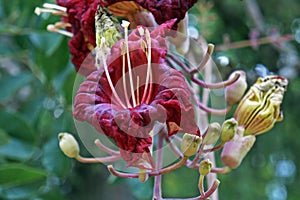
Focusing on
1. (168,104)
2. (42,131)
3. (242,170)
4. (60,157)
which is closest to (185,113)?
(168,104)

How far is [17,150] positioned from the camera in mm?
1317

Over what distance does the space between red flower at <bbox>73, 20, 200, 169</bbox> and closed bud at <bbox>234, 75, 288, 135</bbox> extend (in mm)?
166

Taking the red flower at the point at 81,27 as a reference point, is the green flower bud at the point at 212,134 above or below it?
below

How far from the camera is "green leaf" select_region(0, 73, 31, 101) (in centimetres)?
142

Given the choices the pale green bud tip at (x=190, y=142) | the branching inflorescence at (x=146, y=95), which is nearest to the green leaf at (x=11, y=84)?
the branching inflorescence at (x=146, y=95)

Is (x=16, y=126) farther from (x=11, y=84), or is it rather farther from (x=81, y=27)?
(x=81, y=27)

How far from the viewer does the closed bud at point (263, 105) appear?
0.85 meters

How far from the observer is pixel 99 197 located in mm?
2115

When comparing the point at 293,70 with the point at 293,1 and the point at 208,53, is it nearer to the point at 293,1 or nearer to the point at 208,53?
the point at 293,1

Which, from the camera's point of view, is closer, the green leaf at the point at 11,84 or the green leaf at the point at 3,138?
the green leaf at the point at 3,138

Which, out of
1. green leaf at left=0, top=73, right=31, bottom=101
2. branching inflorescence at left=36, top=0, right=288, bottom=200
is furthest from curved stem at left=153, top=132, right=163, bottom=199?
→ green leaf at left=0, top=73, right=31, bottom=101

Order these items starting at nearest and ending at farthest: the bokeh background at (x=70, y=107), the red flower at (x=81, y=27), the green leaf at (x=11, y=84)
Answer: the red flower at (x=81, y=27) < the bokeh background at (x=70, y=107) < the green leaf at (x=11, y=84)

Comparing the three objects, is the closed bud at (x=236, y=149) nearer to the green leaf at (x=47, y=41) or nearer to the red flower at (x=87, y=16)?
the red flower at (x=87, y=16)

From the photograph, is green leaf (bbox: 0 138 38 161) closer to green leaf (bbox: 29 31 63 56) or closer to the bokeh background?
the bokeh background
